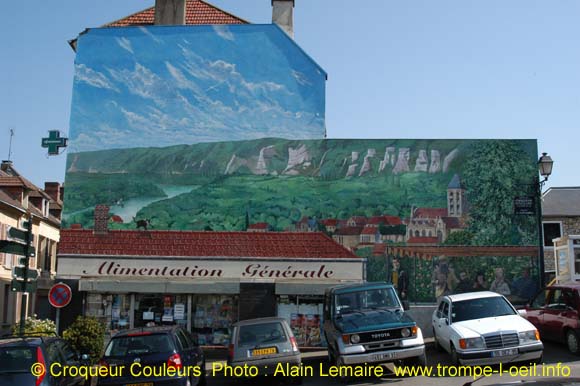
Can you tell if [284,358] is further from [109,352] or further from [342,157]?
[342,157]

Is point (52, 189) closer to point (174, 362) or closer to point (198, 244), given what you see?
point (198, 244)

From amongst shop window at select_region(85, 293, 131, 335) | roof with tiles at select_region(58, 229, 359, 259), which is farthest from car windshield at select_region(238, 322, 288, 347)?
shop window at select_region(85, 293, 131, 335)

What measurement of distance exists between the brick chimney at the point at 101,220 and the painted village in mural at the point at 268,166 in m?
0.24

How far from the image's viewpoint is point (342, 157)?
75.2ft

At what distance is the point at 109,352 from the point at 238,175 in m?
11.2

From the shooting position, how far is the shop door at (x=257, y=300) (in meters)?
21.5

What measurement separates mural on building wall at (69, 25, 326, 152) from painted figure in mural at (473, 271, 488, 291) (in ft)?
24.5

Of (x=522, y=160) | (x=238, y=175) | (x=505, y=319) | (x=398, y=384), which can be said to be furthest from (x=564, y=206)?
(x=398, y=384)

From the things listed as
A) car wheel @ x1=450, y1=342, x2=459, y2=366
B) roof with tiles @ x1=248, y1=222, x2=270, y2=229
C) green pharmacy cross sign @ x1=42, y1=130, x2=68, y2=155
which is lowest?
car wheel @ x1=450, y1=342, x2=459, y2=366

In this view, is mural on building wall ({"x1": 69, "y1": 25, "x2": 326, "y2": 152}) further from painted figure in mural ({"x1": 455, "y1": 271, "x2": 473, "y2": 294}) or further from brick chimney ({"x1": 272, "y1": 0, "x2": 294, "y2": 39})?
painted figure in mural ({"x1": 455, "y1": 271, "x2": 473, "y2": 294})

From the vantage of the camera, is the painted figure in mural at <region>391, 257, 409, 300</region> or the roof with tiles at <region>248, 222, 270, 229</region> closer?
the painted figure in mural at <region>391, 257, 409, 300</region>

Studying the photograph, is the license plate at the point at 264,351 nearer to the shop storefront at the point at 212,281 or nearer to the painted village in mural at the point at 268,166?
the shop storefront at the point at 212,281

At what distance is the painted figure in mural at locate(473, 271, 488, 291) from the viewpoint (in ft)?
71.3

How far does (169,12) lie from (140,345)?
16.9 metres
